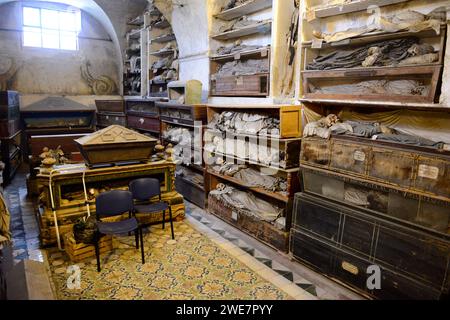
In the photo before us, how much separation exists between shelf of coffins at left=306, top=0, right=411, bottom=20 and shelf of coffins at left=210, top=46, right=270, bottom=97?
0.92 metres

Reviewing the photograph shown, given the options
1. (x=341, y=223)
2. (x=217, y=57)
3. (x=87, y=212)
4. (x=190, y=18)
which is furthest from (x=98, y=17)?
(x=341, y=223)

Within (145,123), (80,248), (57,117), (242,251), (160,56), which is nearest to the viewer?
(80,248)

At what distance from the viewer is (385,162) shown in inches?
124

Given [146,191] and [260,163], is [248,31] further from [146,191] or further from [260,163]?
[146,191]

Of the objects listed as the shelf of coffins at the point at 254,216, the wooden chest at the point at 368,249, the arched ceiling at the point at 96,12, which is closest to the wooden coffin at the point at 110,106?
the arched ceiling at the point at 96,12

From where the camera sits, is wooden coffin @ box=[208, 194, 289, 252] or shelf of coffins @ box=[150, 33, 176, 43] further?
shelf of coffins @ box=[150, 33, 176, 43]

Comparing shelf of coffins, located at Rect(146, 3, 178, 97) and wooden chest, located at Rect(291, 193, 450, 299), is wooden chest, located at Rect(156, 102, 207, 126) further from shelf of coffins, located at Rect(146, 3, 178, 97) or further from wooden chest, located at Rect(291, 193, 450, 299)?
wooden chest, located at Rect(291, 193, 450, 299)

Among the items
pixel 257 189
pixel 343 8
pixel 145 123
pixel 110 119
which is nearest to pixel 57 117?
pixel 110 119

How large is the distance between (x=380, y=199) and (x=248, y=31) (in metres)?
3.32

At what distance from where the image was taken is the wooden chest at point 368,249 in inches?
111

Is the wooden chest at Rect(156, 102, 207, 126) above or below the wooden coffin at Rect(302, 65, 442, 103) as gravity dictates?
below

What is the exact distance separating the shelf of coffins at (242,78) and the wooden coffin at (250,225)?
5.65 ft

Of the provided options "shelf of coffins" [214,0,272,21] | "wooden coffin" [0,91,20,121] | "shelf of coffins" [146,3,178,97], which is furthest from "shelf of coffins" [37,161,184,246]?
"wooden coffin" [0,91,20,121]

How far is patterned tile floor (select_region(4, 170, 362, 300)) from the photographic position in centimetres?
344
